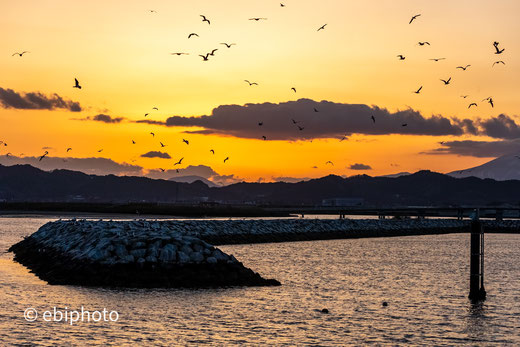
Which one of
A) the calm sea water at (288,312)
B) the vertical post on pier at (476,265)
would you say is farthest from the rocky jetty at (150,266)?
the vertical post on pier at (476,265)

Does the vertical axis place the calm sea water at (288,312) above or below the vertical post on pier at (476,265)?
below

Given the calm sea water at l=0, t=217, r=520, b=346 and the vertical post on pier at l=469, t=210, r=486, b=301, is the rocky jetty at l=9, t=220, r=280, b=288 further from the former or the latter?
the vertical post on pier at l=469, t=210, r=486, b=301

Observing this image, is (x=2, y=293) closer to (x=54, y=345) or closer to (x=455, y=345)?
(x=54, y=345)

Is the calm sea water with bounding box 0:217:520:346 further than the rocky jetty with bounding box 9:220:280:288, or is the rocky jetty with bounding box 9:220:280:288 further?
the rocky jetty with bounding box 9:220:280:288

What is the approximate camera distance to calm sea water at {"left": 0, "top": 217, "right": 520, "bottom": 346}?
21375 mm

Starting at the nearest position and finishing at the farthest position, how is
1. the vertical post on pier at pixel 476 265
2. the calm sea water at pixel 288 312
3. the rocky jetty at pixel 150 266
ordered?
the calm sea water at pixel 288 312
the vertical post on pier at pixel 476 265
the rocky jetty at pixel 150 266

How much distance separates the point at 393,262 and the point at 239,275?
1911cm

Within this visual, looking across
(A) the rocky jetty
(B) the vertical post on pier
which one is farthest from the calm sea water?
(A) the rocky jetty

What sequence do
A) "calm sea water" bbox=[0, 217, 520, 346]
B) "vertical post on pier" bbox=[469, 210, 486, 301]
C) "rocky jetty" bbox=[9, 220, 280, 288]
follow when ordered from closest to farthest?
1. "calm sea water" bbox=[0, 217, 520, 346]
2. "vertical post on pier" bbox=[469, 210, 486, 301]
3. "rocky jetty" bbox=[9, 220, 280, 288]

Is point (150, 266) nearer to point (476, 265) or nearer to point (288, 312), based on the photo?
point (288, 312)

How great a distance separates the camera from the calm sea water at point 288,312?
21375 millimetres

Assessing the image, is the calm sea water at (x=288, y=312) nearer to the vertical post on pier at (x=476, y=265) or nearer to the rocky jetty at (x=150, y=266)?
the vertical post on pier at (x=476, y=265)

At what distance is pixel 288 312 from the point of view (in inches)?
1014

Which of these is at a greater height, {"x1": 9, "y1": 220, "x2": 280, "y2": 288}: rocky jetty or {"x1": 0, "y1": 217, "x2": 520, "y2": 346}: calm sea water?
{"x1": 9, "y1": 220, "x2": 280, "y2": 288}: rocky jetty
